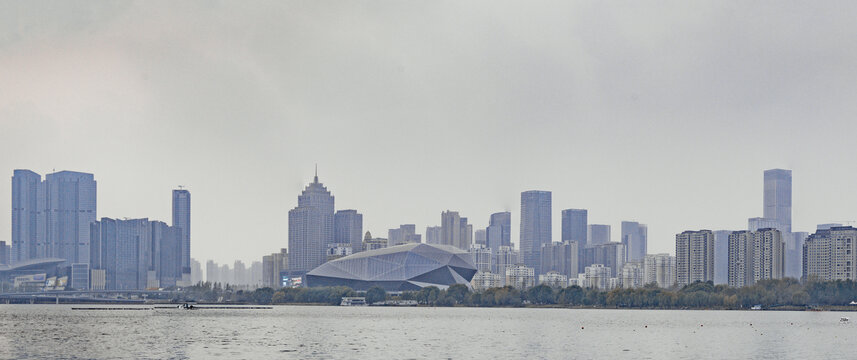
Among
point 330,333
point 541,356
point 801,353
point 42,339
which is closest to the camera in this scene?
point 541,356

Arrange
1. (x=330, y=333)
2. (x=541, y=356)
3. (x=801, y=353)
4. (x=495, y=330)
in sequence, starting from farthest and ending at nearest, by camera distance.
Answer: (x=495, y=330) < (x=330, y=333) < (x=801, y=353) < (x=541, y=356)

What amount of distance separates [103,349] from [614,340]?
4743cm

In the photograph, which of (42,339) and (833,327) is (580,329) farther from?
(42,339)

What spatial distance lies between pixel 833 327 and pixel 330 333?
6450cm

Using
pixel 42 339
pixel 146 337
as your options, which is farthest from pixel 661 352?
pixel 42 339

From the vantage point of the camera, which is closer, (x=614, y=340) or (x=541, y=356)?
(x=541, y=356)

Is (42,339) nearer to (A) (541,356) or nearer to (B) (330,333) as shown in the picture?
(B) (330,333)

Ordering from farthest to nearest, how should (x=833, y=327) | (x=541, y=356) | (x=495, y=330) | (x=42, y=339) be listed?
(x=833, y=327) < (x=495, y=330) < (x=42, y=339) < (x=541, y=356)

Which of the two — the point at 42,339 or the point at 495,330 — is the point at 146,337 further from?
the point at 495,330

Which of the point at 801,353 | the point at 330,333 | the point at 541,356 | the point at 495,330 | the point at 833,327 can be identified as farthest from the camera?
the point at 833,327

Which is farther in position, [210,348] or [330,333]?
[330,333]

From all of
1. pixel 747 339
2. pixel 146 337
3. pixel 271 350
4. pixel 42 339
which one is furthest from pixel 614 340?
pixel 42 339

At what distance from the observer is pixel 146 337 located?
109 metres

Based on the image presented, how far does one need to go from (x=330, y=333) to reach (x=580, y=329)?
31.5 m
